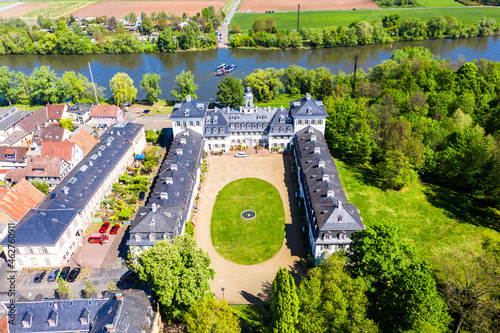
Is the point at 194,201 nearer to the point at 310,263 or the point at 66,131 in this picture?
the point at 310,263

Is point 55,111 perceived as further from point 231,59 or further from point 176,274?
point 231,59

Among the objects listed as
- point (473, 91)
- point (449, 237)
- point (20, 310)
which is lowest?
point (449, 237)

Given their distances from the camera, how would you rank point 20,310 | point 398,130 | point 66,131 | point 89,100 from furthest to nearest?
point 89,100, point 66,131, point 398,130, point 20,310

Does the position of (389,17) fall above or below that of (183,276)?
above


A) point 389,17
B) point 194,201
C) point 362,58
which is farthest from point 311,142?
point 389,17

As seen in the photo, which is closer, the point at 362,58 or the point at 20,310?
the point at 20,310

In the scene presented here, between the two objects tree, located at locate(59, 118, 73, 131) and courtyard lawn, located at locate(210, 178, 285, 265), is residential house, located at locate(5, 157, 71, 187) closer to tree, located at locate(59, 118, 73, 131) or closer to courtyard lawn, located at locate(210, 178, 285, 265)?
tree, located at locate(59, 118, 73, 131)

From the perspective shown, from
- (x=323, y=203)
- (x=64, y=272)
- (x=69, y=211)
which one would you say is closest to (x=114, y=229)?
(x=69, y=211)

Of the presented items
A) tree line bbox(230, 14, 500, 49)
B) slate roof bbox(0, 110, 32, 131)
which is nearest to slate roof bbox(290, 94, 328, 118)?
slate roof bbox(0, 110, 32, 131)
